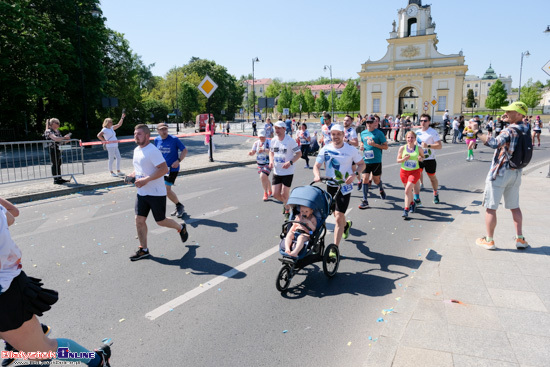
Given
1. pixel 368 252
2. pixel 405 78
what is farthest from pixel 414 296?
pixel 405 78

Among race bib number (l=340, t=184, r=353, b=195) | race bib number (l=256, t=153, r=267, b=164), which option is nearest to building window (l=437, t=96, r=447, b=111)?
race bib number (l=256, t=153, r=267, b=164)

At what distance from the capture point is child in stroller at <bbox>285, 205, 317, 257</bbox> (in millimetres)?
4594

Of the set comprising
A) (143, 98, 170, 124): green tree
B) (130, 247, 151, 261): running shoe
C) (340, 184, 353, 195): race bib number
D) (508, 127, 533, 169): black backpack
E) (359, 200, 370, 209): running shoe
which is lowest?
(130, 247, 151, 261): running shoe

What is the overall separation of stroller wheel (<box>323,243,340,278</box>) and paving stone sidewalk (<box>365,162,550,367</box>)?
910 millimetres

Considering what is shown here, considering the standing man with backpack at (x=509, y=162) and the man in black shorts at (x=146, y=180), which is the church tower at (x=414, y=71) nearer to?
the standing man with backpack at (x=509, y=162)

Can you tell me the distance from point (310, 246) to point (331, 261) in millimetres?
496

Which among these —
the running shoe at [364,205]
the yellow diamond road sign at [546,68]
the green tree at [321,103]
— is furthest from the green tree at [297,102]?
the running shoe at [364,205]

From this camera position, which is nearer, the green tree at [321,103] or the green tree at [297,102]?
the green tree at [321,103]

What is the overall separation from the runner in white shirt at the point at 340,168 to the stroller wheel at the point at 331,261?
44 cm

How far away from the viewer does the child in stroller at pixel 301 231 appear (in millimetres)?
4594

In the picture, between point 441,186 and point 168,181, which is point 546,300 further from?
point 441,186

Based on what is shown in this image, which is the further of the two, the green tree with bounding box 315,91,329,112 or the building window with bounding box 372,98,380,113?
the green tree with bounding box 315,91,329,112

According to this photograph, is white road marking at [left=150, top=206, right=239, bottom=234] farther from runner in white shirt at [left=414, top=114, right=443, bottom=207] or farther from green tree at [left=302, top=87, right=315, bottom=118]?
green tree at [left=302, top=87, right=315, bottom=118]

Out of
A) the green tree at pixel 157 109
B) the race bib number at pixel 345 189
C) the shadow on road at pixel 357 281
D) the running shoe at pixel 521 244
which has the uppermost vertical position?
the green tree at pixel 157 109
